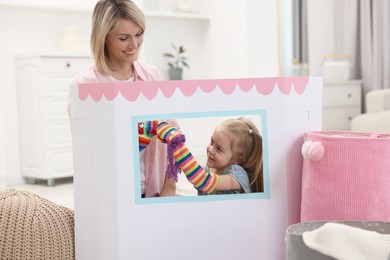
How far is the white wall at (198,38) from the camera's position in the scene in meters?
4.11

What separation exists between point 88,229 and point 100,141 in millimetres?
188

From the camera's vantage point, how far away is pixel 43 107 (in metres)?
3.92

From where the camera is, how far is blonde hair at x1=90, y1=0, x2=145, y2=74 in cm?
156

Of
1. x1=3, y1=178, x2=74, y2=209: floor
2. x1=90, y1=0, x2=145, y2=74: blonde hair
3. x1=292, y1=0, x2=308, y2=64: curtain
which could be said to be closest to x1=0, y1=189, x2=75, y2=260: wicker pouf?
x1=90, y1=0, x2=145, y2=74: blonde hair

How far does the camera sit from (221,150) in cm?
135

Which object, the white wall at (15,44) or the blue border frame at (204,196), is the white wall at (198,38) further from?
the blue border frame at (204,196)

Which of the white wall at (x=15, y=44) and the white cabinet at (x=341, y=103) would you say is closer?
the white wall at (x=15, y=44)

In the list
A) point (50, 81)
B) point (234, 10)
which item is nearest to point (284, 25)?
point (234, 10)

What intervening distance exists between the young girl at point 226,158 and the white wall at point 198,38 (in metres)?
2.74

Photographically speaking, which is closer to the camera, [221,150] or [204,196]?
[204,196]

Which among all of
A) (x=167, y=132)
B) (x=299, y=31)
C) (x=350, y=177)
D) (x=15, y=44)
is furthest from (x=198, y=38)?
(x=350, y=177)

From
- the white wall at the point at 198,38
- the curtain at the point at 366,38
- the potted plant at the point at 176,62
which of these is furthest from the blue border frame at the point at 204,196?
the curtain at the point at 366,38

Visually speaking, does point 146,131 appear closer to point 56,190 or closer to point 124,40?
point 124,40

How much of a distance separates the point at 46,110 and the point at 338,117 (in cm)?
241
